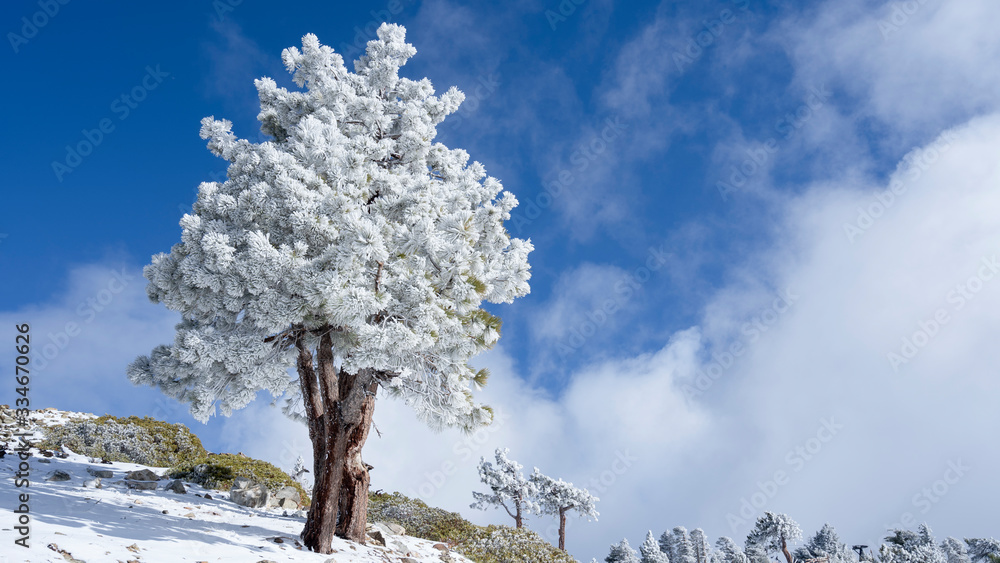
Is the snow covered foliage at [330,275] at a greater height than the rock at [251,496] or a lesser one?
greater

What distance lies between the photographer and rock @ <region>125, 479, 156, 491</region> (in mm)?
10719

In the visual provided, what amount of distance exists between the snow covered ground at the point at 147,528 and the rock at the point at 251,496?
201 mm

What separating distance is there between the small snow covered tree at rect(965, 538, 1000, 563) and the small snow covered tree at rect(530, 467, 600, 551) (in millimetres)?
25064

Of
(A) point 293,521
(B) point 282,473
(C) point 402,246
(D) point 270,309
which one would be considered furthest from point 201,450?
(C) point 402,246

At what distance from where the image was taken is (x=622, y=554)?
31.4 m

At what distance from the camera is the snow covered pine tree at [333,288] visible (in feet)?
23.8

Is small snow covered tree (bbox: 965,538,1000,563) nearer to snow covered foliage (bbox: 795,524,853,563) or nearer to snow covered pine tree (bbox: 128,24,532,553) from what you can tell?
snow covered foliage (bbox: 795,524,853,563)

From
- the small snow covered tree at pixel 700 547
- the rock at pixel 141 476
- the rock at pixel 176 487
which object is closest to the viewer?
the rock at pixel 176 487

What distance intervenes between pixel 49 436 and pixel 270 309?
43.3 feet

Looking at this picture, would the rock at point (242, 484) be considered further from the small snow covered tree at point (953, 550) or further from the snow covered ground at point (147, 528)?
the small snow covered tree at point (953, 550)

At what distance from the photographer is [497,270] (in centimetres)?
854

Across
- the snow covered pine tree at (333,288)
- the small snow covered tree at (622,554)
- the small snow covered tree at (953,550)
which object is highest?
the snow covered pine tree at (333,288)

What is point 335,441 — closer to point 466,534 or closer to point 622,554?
point 466,534

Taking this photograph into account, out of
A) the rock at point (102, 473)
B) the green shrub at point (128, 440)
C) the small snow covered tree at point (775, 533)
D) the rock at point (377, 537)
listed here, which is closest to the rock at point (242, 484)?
the rock at point (102, 473)
